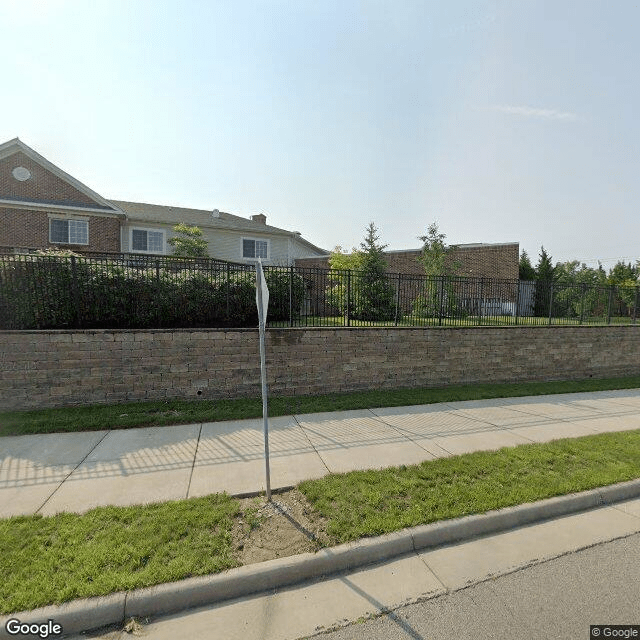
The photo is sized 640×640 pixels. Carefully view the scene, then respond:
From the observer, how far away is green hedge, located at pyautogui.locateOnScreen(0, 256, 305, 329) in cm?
638

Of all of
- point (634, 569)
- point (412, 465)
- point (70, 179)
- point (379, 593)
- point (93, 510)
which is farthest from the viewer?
point (70, 179)

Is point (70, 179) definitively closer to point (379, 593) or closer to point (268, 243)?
point (268, 243)

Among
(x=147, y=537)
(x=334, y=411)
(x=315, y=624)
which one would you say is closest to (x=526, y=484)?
→ (x=315, y=624)

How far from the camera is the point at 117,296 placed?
22.4 ft

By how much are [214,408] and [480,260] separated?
61.5 feet

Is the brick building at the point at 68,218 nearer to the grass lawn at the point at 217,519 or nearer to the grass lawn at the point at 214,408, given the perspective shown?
the grass lawn at the point at 214,408

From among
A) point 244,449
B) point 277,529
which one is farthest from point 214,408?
point 277,529

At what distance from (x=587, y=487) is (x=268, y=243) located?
20637 millimetres

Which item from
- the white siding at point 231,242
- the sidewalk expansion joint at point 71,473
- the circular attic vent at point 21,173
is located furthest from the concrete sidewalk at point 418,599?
the circular attic vent at point 21,173

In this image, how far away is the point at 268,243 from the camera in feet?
72.8

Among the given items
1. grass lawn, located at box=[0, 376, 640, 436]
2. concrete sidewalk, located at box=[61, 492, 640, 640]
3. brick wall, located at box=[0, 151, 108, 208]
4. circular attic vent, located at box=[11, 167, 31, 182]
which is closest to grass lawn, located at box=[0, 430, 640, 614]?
concrete sidewalk, located at box=[61, 492, 640, 640]

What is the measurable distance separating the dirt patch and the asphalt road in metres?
0.70

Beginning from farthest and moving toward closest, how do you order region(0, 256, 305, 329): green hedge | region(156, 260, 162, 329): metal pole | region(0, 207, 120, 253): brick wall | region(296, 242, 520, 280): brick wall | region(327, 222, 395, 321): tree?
1. region(296, 242, 520, 280): brick wall
2. region(0, 207, 120, 253): brick wall
3. region(327, 222, 395, 321): tree
4. region(156, 260, 162, 329): metal pole
5. region(0, 256, 305, 329): green hedge

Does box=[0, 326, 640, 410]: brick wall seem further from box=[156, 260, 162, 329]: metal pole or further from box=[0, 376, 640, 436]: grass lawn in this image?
box=[156, 260, 162, 329]: metal pole
